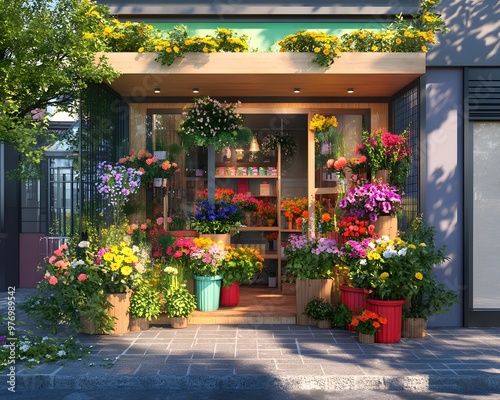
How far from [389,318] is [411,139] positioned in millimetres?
2563

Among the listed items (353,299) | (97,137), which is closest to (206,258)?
(353,299)

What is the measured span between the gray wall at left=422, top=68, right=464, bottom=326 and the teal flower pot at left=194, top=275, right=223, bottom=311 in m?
3.02

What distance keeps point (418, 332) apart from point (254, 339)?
6.67ft

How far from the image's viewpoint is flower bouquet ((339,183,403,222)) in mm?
7434

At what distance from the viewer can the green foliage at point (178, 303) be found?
7.48 meters

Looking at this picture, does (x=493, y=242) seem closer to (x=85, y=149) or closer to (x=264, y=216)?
(x=264, y=216)

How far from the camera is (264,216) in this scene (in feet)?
36.6

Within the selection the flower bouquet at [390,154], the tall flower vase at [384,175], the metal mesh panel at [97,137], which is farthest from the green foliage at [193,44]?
the tall flower vase at [384,175]

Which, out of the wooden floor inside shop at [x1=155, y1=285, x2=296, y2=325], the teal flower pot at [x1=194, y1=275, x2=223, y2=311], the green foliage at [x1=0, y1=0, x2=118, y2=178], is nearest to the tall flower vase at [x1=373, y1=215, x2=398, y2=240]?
the wooden floor inside shop at [x1=155, y1=285, x2=296, y2=325]

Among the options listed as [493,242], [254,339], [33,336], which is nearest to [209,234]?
[254,339]

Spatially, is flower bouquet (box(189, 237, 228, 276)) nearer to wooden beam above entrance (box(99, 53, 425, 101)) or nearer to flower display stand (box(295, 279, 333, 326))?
flower display stand (box(295, 279, 333, 326))

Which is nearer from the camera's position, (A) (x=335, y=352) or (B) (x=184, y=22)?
(A) (x=335, y=352)

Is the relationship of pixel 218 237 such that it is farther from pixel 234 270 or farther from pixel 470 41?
pixel 470 41

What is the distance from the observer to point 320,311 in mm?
7621
